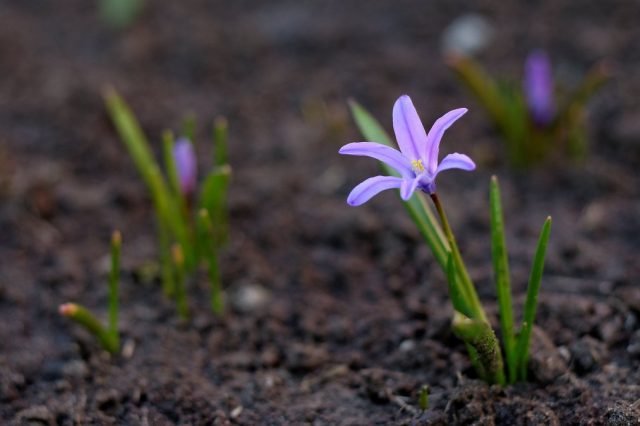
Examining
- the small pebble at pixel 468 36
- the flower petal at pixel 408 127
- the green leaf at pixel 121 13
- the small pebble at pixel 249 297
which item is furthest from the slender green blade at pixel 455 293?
the green leaf at pixel 121 13

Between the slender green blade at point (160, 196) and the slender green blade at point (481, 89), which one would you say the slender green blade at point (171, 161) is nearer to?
the slender green blade at point (160, 196)

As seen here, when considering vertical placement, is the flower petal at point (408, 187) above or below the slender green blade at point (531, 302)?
above

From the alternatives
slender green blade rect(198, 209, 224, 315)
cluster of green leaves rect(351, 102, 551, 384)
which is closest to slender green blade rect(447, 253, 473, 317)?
cluster of green leaves rect(351, 102, 551, 384)

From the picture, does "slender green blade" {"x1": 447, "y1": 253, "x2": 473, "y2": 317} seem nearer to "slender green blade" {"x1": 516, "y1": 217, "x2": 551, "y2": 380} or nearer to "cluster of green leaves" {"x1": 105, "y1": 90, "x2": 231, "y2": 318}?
"slender green blade" {"x1": 516, "y1": 217, "x2": 551, "y2": 380}

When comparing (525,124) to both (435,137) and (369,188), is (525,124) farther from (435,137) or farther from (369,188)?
(369,188)

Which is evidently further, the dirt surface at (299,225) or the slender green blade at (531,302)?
the dirt surface at (299,225)

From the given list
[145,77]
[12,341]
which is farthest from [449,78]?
[12,341]
